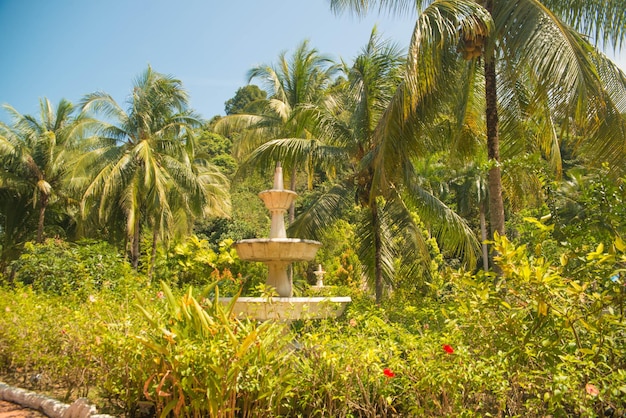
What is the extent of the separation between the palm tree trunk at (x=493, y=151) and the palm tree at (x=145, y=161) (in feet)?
40.0

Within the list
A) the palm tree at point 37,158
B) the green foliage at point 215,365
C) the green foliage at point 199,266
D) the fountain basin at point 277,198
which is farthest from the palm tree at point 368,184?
the palm tree at point 37,158

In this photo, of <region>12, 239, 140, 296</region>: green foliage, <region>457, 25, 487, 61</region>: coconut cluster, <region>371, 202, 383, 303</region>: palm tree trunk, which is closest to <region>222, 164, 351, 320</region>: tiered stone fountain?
<region>371, 202, 383, 303</region>: palm tree trunk

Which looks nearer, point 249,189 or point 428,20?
point 428,20

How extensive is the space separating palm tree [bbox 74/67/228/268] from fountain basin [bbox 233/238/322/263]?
1071 cm

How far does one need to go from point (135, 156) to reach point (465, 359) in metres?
16.4

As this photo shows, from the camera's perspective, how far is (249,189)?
34.0 meters

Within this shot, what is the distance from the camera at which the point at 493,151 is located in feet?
23.8

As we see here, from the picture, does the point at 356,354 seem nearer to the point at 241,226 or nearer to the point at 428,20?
the point at 428,20

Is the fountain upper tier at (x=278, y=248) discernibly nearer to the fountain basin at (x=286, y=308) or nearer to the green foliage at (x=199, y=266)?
the fountain basin at (x=286, y=308)

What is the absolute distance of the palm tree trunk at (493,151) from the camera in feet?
23.4

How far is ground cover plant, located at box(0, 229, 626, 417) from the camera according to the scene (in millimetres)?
2973

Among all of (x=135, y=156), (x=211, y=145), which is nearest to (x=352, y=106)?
(x=135, y=156)

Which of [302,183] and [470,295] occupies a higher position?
[302,183]

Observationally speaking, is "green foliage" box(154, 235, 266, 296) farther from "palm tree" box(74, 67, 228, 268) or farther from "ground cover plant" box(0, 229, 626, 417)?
"ground cover plant" box(0, 229, 626, 417)
